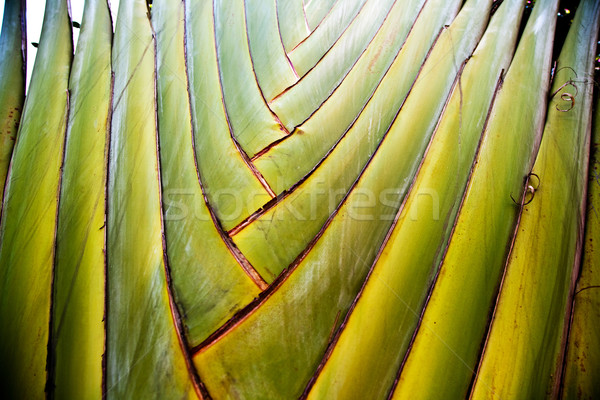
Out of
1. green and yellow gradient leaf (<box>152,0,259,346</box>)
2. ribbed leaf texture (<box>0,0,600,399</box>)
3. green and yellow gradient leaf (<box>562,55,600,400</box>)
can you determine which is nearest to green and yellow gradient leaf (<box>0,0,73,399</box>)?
ribbed leaf texture (<box>0,0,600,399</box>)

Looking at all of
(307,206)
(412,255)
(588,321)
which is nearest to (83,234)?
(307,206)

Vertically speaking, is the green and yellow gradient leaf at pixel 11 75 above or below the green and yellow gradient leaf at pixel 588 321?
above

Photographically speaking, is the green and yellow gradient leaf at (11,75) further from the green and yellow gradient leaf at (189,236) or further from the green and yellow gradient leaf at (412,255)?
the green and yellow gradient leaf at (412,255)

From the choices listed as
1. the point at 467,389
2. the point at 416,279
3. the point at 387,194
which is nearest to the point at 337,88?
the point at 387,194

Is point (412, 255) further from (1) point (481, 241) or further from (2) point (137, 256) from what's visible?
(2) point (137, 256)

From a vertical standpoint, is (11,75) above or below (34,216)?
above

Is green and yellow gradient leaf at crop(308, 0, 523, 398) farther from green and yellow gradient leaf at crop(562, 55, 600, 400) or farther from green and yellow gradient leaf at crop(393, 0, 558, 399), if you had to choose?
green and yellow gradient leaf at crop(562, 55, 600, 400)

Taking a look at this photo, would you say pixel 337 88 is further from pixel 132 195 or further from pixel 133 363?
pixel 133 363

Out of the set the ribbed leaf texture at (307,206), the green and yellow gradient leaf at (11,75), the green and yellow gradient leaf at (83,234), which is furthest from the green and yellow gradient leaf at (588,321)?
the green and yellow gradient leaf at (11,75)
